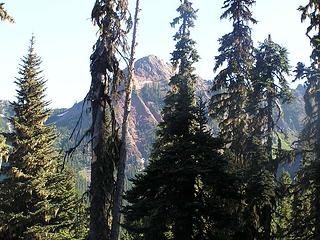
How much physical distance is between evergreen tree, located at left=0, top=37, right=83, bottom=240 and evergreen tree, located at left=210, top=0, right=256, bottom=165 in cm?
925

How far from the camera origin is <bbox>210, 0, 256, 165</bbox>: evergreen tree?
22266 mm

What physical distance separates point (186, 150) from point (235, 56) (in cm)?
1128

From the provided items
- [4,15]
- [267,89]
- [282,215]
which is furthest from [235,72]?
[4,15]

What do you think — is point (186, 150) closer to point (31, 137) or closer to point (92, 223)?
point (92, 223)

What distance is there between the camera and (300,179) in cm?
1469

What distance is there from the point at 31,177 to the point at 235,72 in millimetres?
12215

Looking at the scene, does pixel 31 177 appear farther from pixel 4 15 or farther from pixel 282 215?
pixel 282 215

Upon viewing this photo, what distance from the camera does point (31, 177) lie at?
72.9ft

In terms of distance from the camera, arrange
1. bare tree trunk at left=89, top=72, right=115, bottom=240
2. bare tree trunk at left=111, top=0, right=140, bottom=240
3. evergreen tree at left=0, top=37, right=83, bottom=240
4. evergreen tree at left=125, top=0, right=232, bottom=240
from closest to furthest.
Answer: evergreen tree at left=125, top=0, right=232, bottom=240, bare tree trunk at left=89, top=72, right=115, bottom=240, bare tree trunk at left=111, top=0, right=140, bottom=240, evergreen tree at left=0, top=37, right=83, bottom=240

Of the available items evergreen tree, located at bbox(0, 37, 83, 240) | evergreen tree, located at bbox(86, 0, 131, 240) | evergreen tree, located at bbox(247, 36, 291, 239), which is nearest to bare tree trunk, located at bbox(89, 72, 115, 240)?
evergreen tree, located at bbox(86, 0, 131, 240)

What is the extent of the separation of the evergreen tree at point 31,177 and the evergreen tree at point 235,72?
30.3 feet

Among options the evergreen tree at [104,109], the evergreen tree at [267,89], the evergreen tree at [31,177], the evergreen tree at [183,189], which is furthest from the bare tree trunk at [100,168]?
the evergreen tree at [267,89]

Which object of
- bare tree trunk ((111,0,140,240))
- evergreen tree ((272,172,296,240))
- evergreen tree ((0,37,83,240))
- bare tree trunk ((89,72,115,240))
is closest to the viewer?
evergreen tree ((272,172,296,240))

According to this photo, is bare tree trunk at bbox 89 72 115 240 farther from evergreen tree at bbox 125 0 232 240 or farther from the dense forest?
evergreen tree at bbox 125 0 232 240
